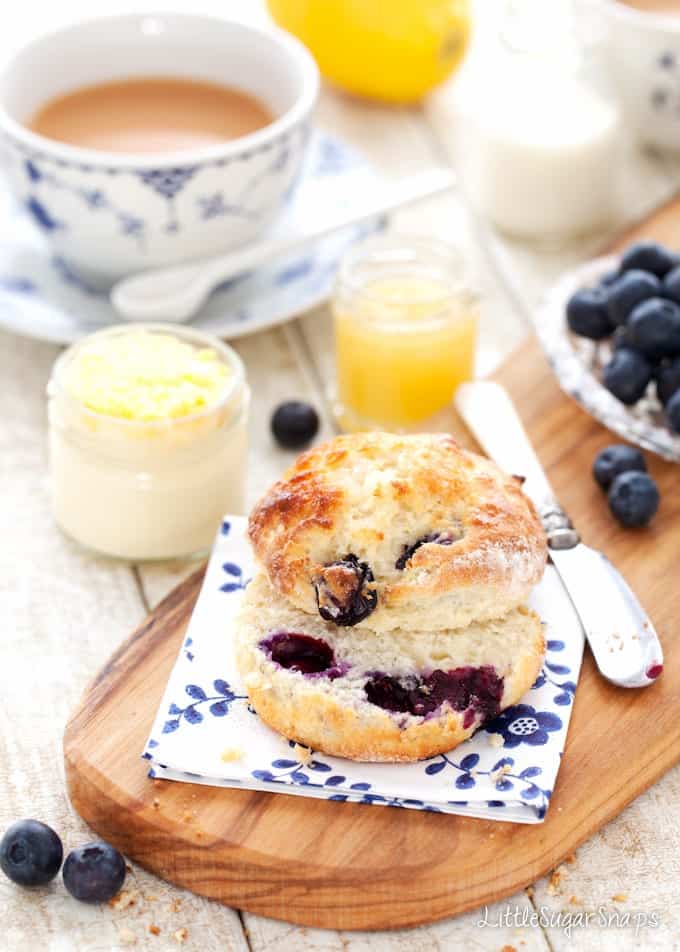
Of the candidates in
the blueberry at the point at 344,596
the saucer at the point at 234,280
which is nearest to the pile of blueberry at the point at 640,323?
the saucer at the point at 234,280

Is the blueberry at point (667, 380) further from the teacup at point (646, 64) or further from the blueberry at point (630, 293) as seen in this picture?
the teacup at point (646, 64)

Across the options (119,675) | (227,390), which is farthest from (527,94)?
(119,675)

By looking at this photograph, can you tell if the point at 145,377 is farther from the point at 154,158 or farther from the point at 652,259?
the point at 652,259

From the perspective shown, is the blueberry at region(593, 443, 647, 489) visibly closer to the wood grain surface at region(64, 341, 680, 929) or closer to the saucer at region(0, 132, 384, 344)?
the wood grain surface at region(64, 341, 680, 929)

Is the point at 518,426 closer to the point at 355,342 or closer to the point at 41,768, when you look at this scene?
the point at 355,342

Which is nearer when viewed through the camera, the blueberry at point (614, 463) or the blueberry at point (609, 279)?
the blueberry at point (614, 463)
